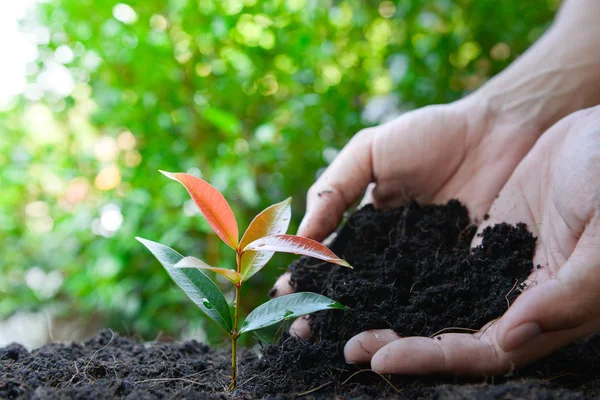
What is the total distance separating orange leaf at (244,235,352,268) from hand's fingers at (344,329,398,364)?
17cm

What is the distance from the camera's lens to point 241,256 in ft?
2.90

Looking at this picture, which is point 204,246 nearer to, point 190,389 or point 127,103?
point 127,103

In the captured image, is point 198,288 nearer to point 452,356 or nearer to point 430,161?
point 452,356

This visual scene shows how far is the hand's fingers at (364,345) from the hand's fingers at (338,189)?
34 centimetres

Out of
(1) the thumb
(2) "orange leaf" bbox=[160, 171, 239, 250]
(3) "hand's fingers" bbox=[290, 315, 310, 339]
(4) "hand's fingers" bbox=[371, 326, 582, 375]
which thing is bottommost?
(3) "hand's fingers" bbox=[290, 315, 310, 339]

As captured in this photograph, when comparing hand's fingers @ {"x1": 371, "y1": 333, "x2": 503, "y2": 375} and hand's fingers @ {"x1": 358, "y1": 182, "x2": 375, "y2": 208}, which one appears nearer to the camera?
hand's fingers @ {"x1": 371, "y1": 333, "x2": 503, "y2": 375}

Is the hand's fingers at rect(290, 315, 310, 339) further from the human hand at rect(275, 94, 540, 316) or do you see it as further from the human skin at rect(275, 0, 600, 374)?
the human hand at rect(275, 94, 540, 316)

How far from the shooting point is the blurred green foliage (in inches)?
66.6

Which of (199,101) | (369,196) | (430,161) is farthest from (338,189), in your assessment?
(199,101)

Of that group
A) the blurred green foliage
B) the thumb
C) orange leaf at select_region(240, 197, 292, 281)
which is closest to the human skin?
the thumb

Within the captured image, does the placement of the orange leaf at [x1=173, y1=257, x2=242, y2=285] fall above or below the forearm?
below

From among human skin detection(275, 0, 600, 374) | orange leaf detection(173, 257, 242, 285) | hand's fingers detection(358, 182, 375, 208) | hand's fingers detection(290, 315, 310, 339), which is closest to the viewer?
orange leaf detection(173, 257, 242, 285)

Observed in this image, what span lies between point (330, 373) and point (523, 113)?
102cm

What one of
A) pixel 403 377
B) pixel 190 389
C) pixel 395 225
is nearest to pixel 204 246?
pixel 395 225
